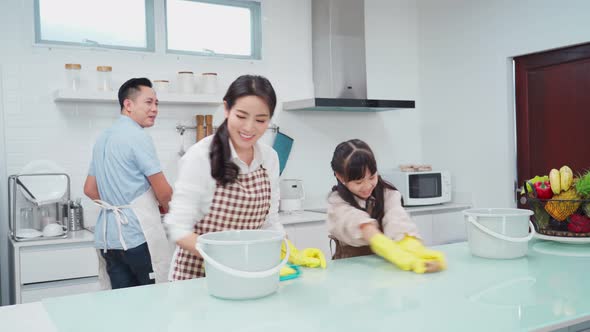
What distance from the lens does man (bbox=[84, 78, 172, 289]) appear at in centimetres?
230

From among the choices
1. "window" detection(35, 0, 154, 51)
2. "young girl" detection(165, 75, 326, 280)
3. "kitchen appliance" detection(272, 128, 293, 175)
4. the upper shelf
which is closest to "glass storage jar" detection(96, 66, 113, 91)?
the upper shelf

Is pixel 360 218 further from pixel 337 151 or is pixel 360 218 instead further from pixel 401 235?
pixel 337 151

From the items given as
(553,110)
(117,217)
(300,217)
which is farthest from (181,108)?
(553,110)

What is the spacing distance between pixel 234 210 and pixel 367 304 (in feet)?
2.01

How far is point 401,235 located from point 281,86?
97.9 inches

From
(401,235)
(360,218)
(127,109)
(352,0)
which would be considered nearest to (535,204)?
(401,235)

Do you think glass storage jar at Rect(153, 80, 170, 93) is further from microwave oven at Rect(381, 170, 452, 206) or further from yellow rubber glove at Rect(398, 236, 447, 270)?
yellow rubber glove at Rect(398, 236, 447, 270)

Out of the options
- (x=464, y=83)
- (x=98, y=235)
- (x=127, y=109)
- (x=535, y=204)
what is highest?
(x=464, y=83)

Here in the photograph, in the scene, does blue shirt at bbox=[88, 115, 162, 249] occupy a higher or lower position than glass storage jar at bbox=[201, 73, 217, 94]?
lower

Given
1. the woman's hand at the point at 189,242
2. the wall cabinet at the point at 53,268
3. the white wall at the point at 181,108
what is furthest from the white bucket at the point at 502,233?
the white wall at the point at 181,108

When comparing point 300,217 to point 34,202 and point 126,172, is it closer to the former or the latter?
point 126,172

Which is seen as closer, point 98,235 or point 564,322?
point 564,322

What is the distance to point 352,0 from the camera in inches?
157

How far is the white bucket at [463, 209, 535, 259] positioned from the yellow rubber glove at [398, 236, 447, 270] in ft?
0.44
